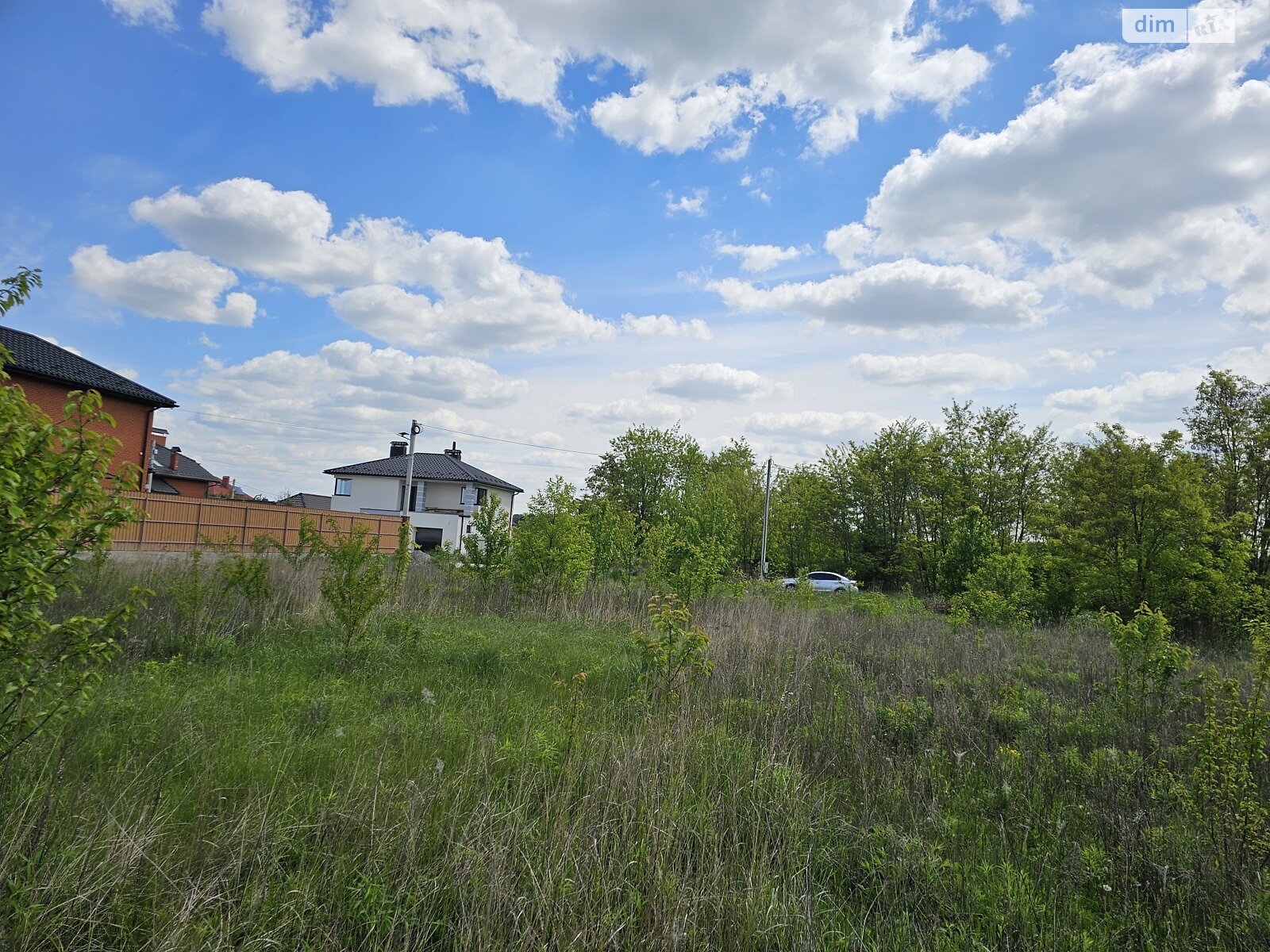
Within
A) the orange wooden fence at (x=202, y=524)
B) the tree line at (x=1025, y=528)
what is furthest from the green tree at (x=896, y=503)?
the orange wooden fence at (x=202, y=524)

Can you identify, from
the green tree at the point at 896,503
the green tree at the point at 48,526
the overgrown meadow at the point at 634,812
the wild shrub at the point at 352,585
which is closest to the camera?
the green tree at the point at 48,526

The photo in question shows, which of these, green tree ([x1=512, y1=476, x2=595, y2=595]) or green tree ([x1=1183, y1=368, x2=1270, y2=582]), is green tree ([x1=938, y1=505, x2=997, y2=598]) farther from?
green tree ([x1=512, y1=476, x2=595, y2=595])

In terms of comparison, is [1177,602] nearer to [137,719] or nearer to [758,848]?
[758,848]

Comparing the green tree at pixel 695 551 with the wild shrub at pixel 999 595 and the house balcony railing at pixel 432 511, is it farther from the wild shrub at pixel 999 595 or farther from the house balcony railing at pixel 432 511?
the house balcony railing at pixel 432 511

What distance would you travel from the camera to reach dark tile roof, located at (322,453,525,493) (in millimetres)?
48562

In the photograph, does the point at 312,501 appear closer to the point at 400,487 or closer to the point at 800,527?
the point at 400,487

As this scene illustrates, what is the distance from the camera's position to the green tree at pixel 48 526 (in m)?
2.62

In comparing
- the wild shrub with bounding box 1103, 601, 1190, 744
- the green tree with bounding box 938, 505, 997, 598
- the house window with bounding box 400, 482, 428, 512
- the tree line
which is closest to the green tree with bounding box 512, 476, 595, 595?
the tree line

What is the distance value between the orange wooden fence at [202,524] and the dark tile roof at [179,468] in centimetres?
1757

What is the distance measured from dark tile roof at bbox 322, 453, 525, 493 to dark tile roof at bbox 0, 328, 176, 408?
2368 cm

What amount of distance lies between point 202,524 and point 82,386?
235 inches

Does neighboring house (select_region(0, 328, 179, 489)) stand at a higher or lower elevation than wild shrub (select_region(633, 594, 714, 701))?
higher

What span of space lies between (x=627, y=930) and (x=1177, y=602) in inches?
667

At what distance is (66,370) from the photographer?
2291 cm
